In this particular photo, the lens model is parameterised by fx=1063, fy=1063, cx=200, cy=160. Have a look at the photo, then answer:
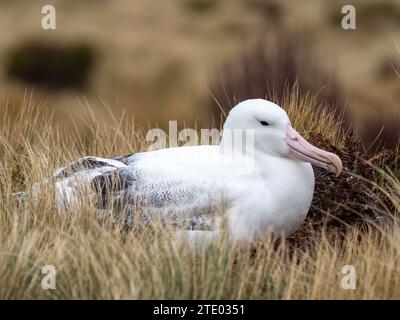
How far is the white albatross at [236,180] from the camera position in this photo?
20.8 ft

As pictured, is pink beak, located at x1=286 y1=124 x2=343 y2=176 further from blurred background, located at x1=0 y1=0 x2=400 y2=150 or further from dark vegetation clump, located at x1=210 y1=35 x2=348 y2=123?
blurred background, located at x1=0 y1=0 x2=400 y2=150

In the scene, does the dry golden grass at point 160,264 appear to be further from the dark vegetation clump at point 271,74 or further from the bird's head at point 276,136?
the dark vegetation clump at point 271,74

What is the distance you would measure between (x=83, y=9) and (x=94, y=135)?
29.6 metres

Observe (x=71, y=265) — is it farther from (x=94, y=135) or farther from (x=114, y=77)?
(x=114, y=77)

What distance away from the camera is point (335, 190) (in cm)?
724

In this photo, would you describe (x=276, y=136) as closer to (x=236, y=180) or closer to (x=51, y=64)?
(x=236, y=180)

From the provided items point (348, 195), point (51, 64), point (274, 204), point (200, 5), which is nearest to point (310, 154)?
point (274, 204)

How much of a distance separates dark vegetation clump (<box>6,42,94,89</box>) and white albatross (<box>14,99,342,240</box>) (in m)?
22.9

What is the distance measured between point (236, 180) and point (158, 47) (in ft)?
86.6

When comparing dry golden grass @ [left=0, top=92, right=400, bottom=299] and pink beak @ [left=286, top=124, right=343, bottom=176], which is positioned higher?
pink beak @ [left=286, top=124, right=343, bottom=176]

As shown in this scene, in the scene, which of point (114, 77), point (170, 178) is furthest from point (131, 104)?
point (170, 178)

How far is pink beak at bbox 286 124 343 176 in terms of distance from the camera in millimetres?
6504

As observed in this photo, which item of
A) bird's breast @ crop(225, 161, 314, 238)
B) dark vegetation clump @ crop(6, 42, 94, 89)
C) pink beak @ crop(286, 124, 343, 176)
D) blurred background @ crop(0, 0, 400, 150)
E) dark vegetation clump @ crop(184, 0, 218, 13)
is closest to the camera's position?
bird's breast @ crop(225, 161, 314, 238)

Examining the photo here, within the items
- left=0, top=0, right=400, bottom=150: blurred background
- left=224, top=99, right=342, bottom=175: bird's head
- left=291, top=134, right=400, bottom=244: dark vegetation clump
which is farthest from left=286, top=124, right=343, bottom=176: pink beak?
left=0, top=0, right=400, bottom=150: blurred background
